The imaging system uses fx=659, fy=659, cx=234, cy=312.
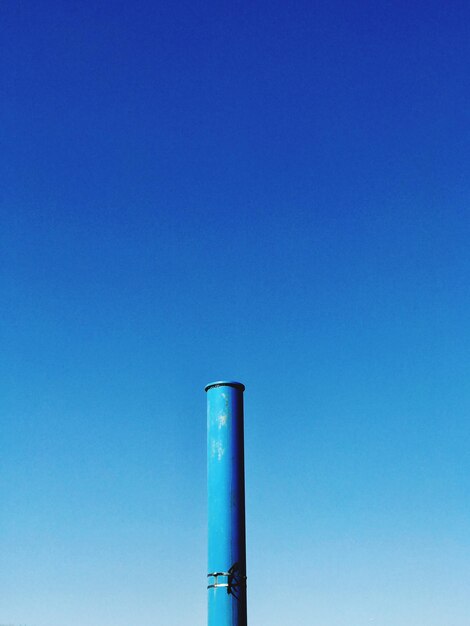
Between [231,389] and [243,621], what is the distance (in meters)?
3.71

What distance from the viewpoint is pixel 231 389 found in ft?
37.9

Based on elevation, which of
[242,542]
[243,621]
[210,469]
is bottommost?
[243,621]

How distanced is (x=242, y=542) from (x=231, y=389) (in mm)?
2541

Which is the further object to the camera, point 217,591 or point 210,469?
point 210,469

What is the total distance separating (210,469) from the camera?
11.2 m

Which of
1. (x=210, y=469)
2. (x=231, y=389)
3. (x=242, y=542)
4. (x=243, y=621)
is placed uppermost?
(x=231, y=389)

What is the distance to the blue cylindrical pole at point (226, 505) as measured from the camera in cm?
1037

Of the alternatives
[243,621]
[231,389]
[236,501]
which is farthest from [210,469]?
[243,621]

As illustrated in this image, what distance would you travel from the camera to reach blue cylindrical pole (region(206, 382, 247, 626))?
10.4 metres

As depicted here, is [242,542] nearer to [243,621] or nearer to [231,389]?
[243,621]

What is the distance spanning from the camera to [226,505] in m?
10.8

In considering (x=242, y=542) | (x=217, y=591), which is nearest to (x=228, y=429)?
(x=242, y=542)

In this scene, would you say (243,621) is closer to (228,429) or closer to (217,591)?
(217,591)

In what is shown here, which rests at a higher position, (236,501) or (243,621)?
(236,501)
